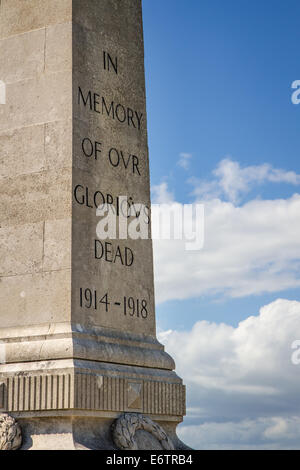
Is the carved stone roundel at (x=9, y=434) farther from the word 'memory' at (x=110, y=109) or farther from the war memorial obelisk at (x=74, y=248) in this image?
the word 'memory' at (x=110, y=109)

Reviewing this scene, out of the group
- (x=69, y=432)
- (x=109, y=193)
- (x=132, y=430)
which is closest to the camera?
(x=69, y=432)

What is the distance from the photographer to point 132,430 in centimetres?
1466

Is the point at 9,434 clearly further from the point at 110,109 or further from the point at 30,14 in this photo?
the point at 30,14

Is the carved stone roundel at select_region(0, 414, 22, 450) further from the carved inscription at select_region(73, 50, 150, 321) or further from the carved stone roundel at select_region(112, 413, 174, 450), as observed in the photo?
the carved inscription at select_region(73, 50, 150, 321)

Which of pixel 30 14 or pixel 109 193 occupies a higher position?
pixel 30 14

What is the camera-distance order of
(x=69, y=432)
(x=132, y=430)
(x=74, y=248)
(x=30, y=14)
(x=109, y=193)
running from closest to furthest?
(x=69, y=432) → (x=132, y=430) → (x=74, y=248) → (x=109, y=193) → (x=30, y=14)

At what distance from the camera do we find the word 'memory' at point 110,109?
15.7m

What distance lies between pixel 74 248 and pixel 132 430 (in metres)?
3.22

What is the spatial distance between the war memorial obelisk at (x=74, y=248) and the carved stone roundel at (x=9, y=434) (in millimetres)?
20

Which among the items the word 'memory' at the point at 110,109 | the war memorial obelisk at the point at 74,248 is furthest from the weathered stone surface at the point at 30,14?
the word 'memory' at the point at 110,109

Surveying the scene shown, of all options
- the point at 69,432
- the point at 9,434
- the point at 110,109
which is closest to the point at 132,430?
the point at 69,432

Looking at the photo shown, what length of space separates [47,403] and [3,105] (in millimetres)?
5685

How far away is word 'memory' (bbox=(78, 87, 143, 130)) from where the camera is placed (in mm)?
15734

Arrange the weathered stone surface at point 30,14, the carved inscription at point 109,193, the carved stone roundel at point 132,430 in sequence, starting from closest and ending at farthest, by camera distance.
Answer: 1. the carved stone roundel at point 132,430
2. the carved inscription at point 109,193
3. the weathered stone surface at point 30,14
